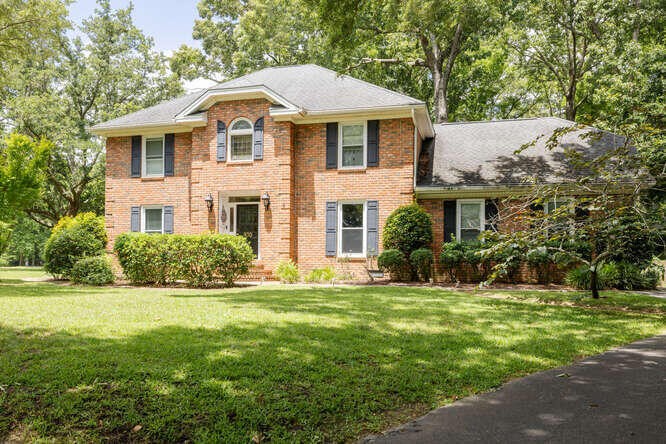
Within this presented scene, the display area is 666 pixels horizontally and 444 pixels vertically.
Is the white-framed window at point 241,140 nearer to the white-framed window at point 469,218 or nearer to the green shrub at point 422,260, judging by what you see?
the green shrub at point 422,260

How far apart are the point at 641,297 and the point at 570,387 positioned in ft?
24.7

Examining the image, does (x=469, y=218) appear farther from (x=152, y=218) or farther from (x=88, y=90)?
(x=88, y=90)

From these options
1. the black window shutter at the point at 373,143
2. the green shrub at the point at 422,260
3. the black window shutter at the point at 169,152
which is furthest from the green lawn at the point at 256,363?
the black window shutter at the point at 169,152

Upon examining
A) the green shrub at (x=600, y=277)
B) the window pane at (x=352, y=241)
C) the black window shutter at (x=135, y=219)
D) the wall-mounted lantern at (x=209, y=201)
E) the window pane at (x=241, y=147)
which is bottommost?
the green shrub at (x=600, y=277)

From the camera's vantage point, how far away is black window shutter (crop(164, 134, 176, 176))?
16859mm

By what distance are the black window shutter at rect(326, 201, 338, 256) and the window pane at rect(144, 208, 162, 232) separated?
662 cm

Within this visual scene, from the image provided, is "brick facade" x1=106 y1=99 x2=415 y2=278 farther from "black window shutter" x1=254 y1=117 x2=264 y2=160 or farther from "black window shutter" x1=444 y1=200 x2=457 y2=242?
"black window shutter" x1=444 y1=200 x2=457 y2=242

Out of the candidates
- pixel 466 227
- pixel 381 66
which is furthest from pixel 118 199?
pixel 381 66

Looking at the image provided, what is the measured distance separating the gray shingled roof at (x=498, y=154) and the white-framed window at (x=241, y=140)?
19.7ft

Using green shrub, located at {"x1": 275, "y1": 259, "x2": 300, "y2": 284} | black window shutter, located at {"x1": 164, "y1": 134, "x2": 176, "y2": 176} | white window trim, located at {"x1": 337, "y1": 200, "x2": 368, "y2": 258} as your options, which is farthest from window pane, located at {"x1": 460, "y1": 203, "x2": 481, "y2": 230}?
black window shutter, located at {"x1": 164, "y1": 134, "x2": 176, "y2": 176}

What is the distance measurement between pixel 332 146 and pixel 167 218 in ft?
22.0

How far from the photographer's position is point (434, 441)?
9.82 ft

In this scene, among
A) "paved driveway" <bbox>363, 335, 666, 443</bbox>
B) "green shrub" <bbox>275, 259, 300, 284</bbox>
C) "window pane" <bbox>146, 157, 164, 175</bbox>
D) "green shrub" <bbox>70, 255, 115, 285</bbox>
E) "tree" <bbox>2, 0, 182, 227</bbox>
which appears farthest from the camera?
"tree" <bbox>2, 0, 182, 227</bbox>

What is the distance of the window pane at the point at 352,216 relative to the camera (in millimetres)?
15211
